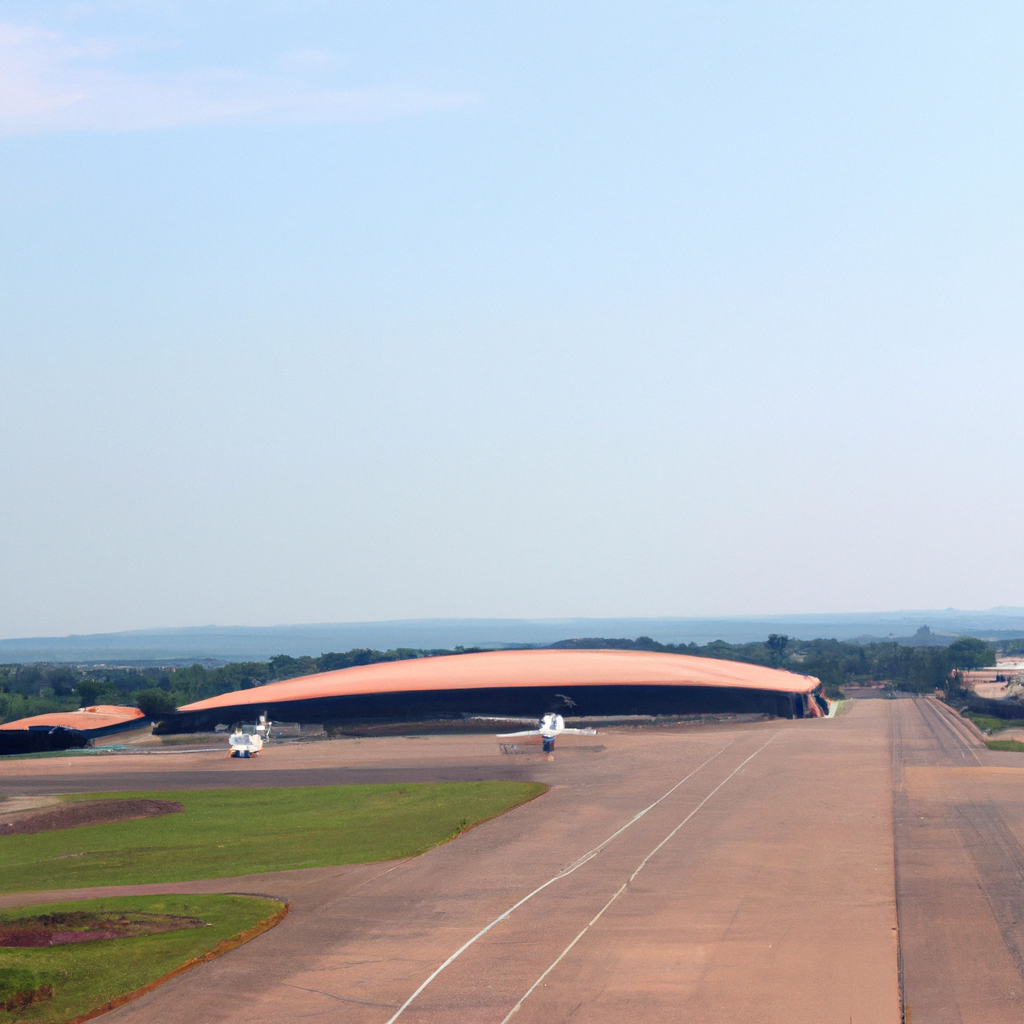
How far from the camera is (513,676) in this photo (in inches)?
4171

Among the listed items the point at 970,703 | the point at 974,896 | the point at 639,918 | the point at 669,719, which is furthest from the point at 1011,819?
the point at 970,703

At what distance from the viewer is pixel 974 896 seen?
98.5 ft

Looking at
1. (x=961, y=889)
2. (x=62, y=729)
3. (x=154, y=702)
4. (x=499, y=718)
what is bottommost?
(x=154, y=702)

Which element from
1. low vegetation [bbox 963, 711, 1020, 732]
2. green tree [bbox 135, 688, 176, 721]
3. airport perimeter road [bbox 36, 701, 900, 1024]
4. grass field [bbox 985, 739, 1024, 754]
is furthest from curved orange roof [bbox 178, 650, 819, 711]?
airport perimeter road [bbox 36, 701, 900, 1024]

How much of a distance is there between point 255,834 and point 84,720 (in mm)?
68674

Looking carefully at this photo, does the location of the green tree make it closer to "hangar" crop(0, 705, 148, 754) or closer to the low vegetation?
"hangar" crop(0, 705, 148, 754)

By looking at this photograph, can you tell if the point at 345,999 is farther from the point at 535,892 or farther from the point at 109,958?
the point at 535,892

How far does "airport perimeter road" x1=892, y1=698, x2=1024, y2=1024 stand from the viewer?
2180 cm

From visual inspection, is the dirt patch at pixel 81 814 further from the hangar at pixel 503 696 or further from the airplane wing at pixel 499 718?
the airplane wing at pixel 499 718

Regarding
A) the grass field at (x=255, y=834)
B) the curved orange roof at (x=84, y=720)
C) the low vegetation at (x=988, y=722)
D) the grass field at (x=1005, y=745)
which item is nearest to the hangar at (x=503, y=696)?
the curved orange roof at (x=84, y=720)

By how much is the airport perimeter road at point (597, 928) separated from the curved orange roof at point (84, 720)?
2690 inches

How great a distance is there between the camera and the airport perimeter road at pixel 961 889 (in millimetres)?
21797

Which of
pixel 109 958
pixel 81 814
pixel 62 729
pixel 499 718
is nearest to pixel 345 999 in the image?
pixel 109 958

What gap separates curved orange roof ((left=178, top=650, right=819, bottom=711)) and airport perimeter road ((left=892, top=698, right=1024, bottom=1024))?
44.7 meters
